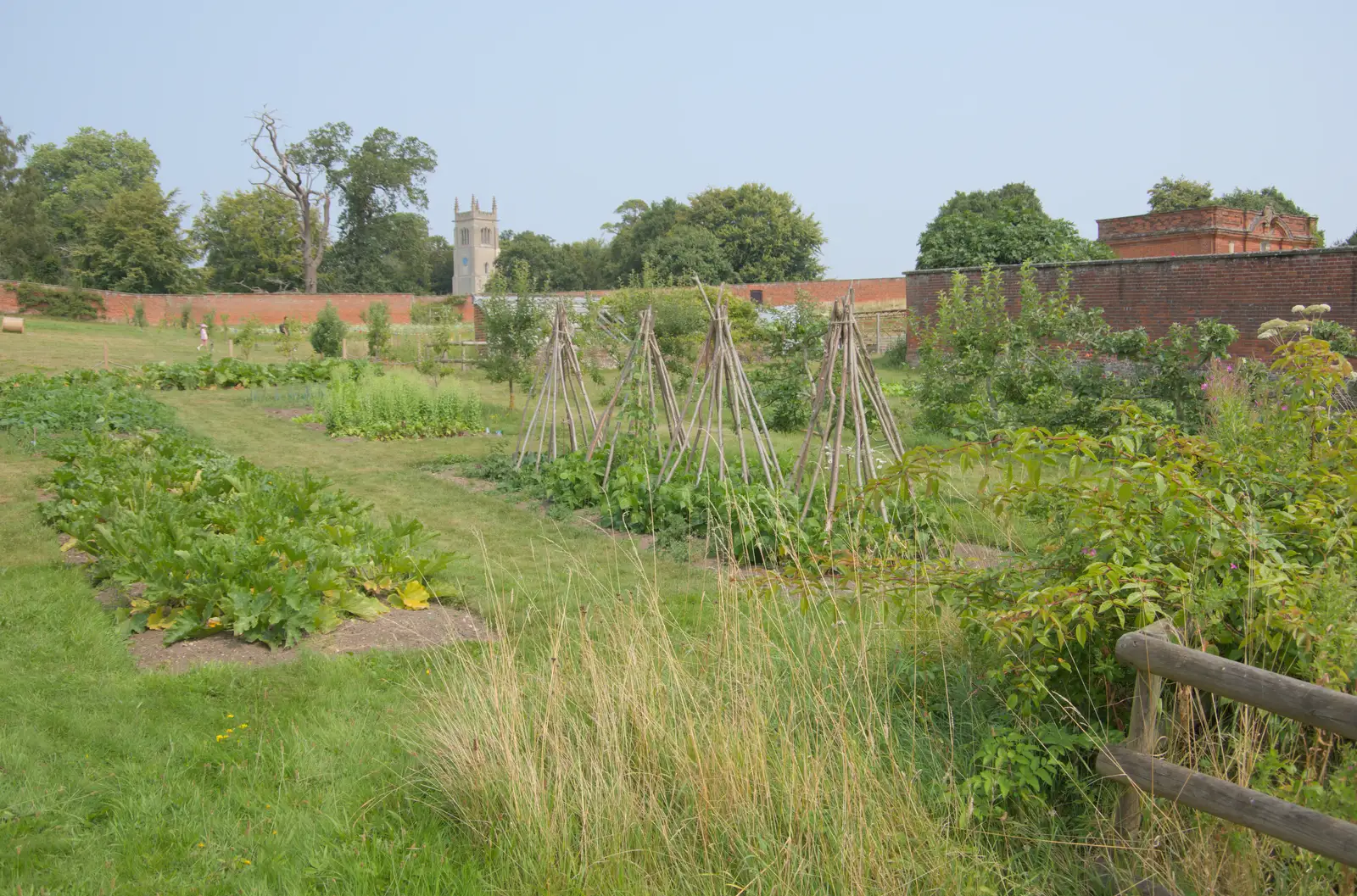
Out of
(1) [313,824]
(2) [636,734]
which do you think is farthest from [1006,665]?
(1) [313,824]

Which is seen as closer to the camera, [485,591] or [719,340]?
[485,591]

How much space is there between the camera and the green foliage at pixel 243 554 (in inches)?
209

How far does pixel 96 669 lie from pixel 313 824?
83.7 inches

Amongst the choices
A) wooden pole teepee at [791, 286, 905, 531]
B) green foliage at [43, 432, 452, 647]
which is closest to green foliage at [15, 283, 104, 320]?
green foliage at [43, 432, 452, 647]

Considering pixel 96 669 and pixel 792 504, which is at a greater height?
pixel 792 504

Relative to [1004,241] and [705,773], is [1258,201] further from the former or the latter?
[705,773]

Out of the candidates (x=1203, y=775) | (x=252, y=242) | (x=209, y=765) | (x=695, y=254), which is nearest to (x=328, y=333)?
(x=209, y=765)

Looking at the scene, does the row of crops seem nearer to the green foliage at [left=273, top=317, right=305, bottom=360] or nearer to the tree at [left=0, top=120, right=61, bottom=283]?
the green foliage at [left=273, top=317, right=305, bottom=360]

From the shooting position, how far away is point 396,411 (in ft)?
47.6

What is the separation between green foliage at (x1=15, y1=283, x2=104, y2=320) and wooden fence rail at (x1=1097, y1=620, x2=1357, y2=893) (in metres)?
42.8

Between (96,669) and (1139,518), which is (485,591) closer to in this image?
(96,669)

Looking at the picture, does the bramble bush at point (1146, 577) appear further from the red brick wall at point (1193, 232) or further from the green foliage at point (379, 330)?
the red brick wall at point (1193, 232)

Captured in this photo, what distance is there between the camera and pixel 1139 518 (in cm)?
312

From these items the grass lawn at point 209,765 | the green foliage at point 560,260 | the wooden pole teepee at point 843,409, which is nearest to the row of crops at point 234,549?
the grass lawn at point 209,765
